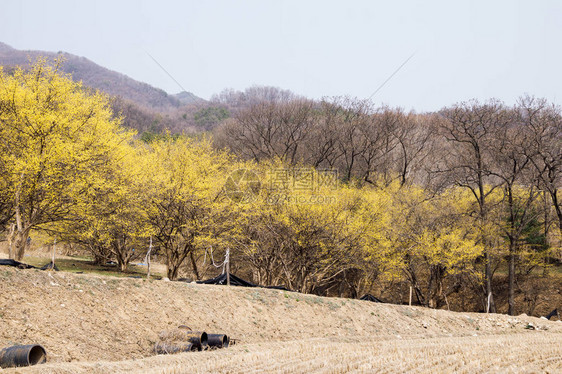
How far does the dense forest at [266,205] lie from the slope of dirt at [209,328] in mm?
5980

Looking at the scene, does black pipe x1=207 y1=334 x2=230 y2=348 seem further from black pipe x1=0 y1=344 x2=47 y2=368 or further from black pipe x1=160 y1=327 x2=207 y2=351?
black pipe x1=0 y1=344 x2=47 y2=368

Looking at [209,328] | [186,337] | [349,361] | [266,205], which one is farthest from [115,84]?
[349,361]

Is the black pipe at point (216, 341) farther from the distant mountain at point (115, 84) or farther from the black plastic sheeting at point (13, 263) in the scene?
the distant mountain at point (115, 84)

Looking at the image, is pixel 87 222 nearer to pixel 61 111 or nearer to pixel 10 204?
pixel 10 204

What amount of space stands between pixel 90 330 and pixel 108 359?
126 cm

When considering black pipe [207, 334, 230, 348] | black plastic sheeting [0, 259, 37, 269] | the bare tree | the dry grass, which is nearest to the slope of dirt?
the dry grass

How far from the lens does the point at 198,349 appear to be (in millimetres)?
10742

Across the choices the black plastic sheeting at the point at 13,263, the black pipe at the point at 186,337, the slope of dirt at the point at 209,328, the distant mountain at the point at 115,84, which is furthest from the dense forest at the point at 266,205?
the distant mountain at the point at 115,84

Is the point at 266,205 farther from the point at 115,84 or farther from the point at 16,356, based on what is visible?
the point at 115,84

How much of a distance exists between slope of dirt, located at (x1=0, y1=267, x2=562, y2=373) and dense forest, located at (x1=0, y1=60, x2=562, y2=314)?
5.98m

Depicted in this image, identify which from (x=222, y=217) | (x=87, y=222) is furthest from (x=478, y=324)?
(x=87, y=222)

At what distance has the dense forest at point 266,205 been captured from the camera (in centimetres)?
1761

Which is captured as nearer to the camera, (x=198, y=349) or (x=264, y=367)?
(x=264, y=367)

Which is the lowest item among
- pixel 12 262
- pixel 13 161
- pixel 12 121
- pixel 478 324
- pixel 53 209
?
pixel 478 324
